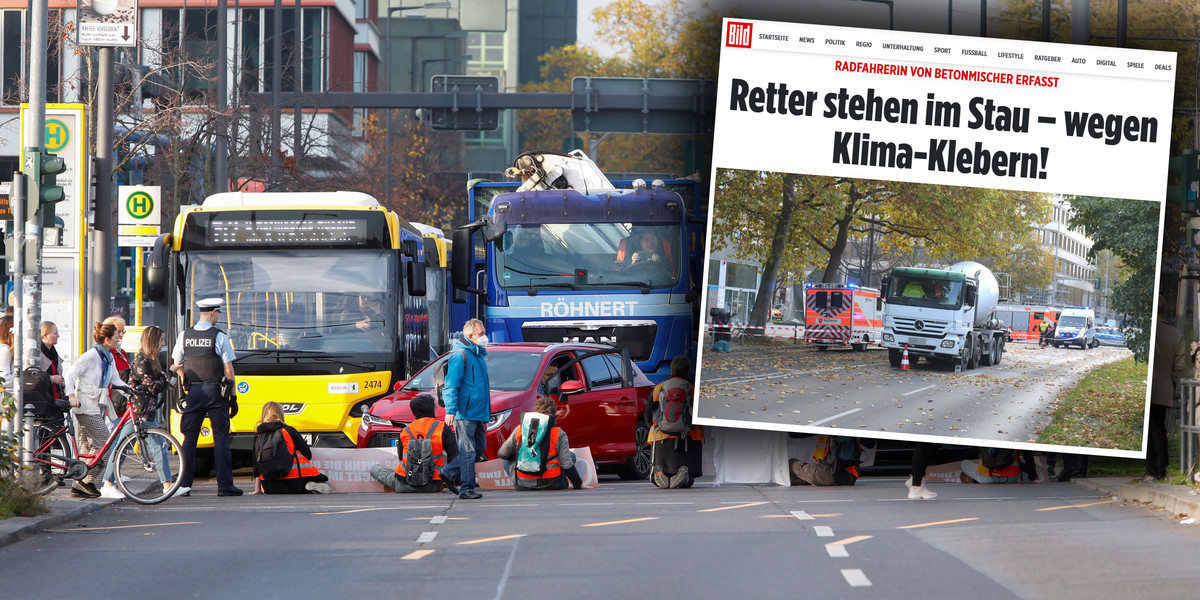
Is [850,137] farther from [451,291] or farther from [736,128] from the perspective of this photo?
[451,291]

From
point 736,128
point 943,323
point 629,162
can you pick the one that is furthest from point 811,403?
point 629,162

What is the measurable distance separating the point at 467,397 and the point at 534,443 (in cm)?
108

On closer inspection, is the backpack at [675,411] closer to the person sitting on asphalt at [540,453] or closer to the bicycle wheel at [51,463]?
the person sitting on asphalt at [540,453]

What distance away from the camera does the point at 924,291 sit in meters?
12.5

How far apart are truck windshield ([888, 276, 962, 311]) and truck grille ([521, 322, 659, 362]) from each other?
17.4ft

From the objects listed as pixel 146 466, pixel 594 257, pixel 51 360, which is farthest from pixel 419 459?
pixel 594 257

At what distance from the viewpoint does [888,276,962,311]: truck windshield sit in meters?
12.5

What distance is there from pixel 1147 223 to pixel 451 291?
1247 centimetres

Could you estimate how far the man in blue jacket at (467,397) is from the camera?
13602 millimetres

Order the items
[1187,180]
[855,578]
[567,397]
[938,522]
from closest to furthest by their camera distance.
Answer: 1. [855,578]
2. [938,522]
3. [1187,180]
4. [567,397]

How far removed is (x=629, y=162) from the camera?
202 feet

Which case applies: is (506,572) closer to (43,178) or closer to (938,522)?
(938,522)

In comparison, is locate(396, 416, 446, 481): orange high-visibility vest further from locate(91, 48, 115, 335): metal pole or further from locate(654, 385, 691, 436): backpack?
locate(91, 48, 115, 335): metal pole

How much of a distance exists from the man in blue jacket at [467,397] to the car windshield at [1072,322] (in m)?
4.96
